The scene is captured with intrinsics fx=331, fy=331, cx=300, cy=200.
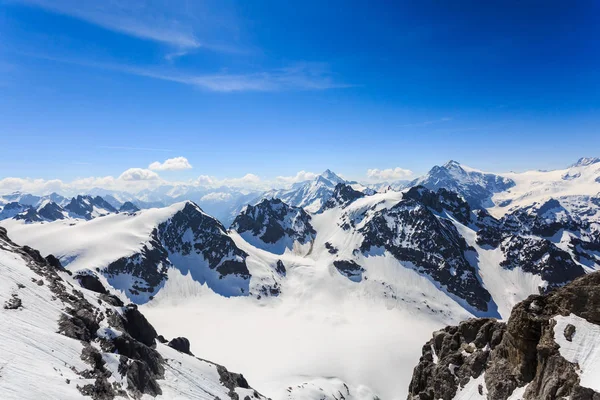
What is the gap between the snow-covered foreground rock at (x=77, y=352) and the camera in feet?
137

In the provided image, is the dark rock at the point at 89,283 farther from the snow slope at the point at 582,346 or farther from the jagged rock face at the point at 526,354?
the snow slope at the point at 582,346

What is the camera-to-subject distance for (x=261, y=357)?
173 m

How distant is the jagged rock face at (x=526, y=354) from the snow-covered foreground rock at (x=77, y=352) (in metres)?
50.7

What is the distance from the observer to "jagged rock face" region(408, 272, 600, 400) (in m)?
35.5

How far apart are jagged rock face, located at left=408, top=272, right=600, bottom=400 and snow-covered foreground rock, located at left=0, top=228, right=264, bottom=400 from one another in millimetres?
50721

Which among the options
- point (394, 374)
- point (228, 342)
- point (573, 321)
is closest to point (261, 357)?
point (228, 342)

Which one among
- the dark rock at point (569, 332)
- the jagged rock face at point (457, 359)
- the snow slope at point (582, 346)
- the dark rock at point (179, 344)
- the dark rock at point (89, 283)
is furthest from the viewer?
the dark rock at point (179, 344)

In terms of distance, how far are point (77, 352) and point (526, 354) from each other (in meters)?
65.6

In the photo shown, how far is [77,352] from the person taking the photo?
53.0 metres

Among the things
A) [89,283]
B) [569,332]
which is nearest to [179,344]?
[89,283]

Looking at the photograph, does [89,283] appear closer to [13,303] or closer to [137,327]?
[137,327]

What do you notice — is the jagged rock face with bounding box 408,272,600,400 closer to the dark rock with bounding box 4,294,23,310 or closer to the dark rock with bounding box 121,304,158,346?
the dark rock with bounding box 121,304,158,346

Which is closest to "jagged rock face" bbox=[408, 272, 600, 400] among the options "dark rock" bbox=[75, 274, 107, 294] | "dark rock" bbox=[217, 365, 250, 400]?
"dark rock" bbox=[217, 365, 250, 400]

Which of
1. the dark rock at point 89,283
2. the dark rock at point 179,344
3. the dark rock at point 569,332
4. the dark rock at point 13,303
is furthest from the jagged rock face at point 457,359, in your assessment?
the dark rock at point 89,283
